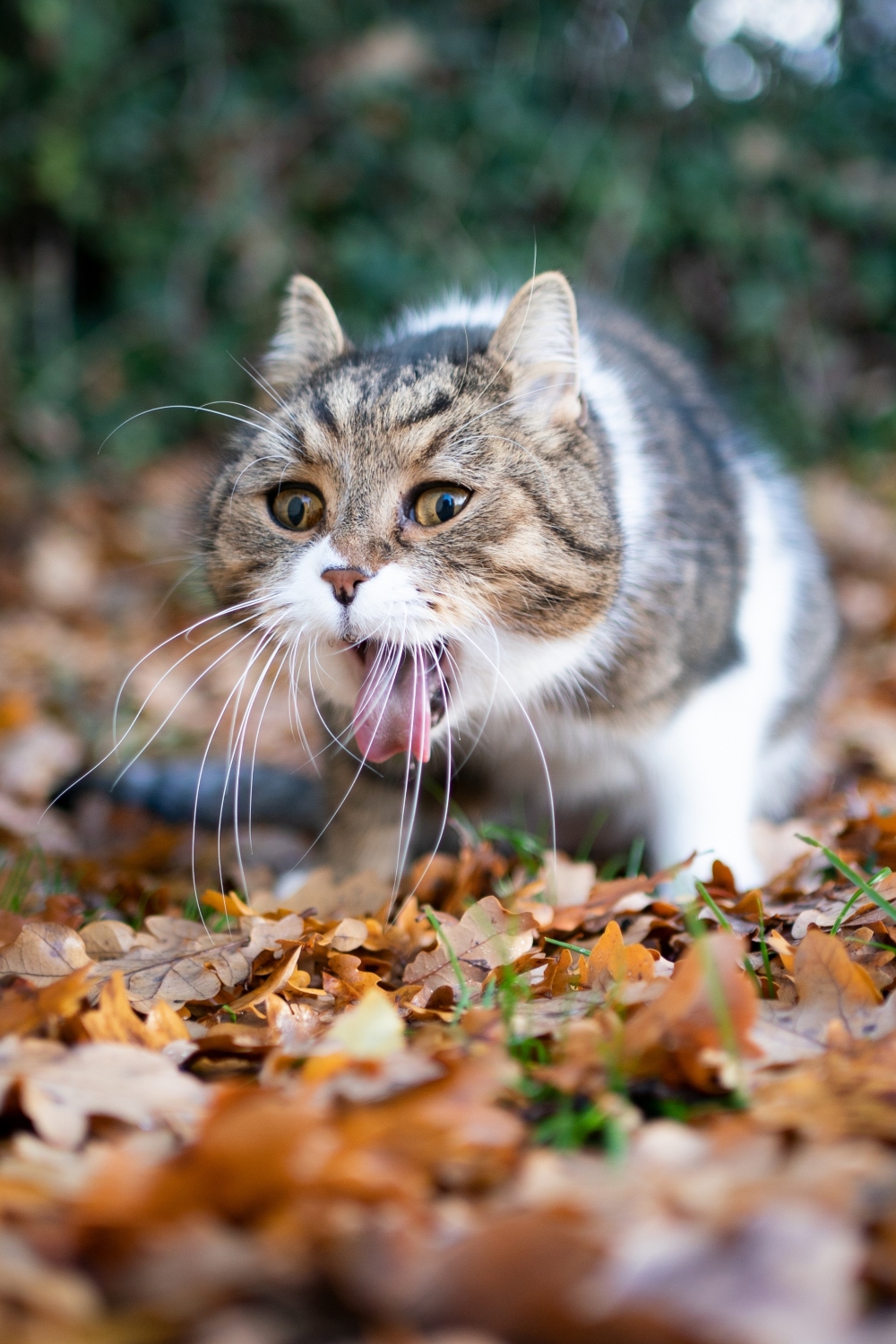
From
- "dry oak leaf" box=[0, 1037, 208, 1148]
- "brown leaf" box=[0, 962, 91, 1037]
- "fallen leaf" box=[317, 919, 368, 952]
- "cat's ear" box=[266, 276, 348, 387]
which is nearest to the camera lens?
"dry oak leaf" box=[0, 1037, 208, 1148]

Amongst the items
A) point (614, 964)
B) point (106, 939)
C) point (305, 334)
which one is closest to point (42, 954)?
point (106, 939)

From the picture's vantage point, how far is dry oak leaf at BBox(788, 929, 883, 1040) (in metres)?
1.42

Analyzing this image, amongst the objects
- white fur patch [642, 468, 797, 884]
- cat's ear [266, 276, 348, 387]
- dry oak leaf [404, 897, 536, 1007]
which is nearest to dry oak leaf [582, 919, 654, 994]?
dry oak leaf [404, 897, 536, 1007]

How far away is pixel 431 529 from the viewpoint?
1992 mm

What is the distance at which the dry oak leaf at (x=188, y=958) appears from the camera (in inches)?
68.5

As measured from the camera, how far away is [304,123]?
Answer: 5383mm

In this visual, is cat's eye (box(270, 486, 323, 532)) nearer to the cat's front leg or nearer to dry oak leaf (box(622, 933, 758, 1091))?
the cat's front leg

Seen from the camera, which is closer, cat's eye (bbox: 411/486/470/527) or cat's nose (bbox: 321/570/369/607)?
cat's nose (bbox: 321/570/369/607)

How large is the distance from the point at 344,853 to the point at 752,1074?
1.42 m

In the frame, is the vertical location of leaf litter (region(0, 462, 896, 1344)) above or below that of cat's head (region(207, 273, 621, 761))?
below

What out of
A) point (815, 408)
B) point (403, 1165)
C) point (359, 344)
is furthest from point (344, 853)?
point (815, 408)

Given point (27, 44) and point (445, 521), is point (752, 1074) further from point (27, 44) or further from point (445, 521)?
point (27, 44)

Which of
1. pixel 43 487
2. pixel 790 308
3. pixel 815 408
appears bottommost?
pixel 43 487

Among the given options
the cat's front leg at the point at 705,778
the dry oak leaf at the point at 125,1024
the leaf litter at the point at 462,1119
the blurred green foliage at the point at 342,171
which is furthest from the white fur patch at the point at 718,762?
the blurred green foliage at the point at 342,171
